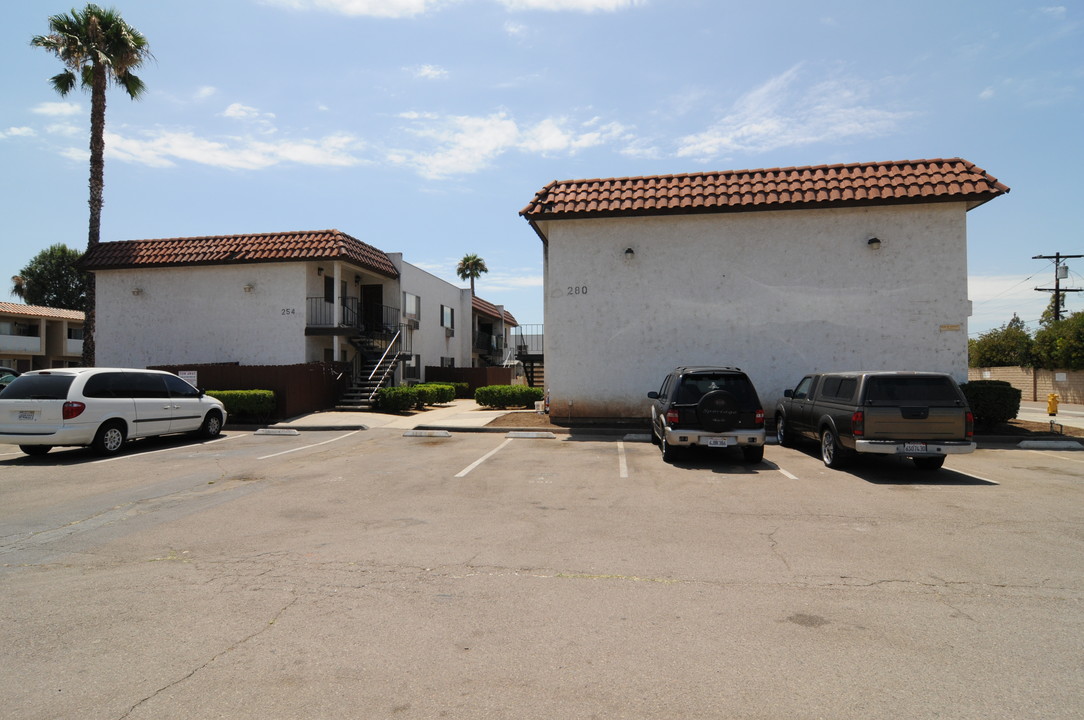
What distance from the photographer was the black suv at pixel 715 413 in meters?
11.1

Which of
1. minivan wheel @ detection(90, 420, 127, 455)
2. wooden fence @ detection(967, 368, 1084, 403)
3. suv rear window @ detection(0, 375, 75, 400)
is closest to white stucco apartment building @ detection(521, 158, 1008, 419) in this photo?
minivan wheel @ detection(90, 420, 127, 455)

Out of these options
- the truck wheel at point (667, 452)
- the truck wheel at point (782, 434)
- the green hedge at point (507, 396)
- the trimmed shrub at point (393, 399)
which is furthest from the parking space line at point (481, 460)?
the green hedge at point (507, 396)

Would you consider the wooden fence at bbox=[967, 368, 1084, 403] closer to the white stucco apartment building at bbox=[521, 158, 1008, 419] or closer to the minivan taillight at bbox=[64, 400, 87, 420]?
the white stucco apartment building at bbox=[521, 158, 1008, 419]

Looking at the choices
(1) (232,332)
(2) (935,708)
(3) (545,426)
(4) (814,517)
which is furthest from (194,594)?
(1) (232,332)

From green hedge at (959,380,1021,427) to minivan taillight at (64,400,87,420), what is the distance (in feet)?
62.9

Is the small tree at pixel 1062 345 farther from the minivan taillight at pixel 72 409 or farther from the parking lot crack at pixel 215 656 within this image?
the minivan taillight at pixel 72 409

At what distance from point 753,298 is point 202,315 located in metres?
20.2

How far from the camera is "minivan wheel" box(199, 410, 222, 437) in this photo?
15.5 meters

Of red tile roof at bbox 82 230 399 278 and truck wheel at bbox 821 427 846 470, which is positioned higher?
red tile roof at bbox 82 230 399 278

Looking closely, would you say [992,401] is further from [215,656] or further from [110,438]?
[110,438]

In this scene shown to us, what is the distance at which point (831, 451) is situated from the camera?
11.1m

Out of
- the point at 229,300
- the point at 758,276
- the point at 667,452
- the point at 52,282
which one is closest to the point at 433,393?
the point at 229,300

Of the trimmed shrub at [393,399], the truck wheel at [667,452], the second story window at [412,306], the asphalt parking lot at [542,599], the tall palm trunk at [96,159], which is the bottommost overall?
the asphalt parking lot at [542,599]

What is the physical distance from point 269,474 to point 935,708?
9.80 m
